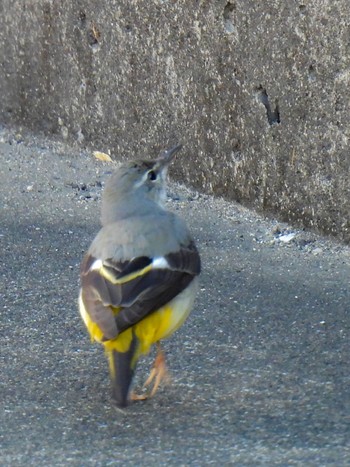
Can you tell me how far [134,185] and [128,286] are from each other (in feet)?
2.74

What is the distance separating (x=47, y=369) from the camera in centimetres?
536

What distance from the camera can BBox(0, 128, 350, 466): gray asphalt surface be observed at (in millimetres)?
4547

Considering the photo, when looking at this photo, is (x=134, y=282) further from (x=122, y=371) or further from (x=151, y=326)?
(x=122, y=371)

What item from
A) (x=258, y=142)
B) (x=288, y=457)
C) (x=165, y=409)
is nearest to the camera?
(x=288, y=457)

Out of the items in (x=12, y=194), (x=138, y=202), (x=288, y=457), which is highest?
(x=138, y=202)

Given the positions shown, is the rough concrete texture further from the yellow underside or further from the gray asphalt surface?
the yellow underside

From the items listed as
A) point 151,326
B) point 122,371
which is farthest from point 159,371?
point 122,371

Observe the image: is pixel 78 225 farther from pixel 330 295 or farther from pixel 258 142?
pixel 330 295

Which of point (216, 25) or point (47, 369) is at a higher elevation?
point (216, 25)

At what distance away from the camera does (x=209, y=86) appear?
754 cm

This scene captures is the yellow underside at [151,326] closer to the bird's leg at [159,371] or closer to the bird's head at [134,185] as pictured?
the bird's leg at [159,371]

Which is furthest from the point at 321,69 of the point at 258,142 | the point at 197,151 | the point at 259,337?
the point at 259,337

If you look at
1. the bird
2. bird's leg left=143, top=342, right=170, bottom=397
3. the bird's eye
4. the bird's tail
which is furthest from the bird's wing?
the bird's eye

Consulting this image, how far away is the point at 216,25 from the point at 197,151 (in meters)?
0.91
